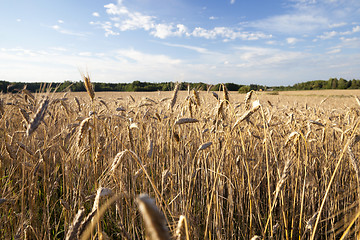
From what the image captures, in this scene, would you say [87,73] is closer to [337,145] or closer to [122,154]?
[122,154]

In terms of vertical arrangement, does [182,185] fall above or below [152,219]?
below

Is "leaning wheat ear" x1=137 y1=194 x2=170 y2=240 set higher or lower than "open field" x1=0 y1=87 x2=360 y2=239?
higher

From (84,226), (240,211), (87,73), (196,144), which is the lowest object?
(240,211)

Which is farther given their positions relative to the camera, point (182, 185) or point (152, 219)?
point (182, 185)

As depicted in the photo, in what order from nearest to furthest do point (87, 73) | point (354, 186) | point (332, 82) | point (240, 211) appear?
point (87, 73) < point (240, 211) < point (354, 186) < point (332, 82)

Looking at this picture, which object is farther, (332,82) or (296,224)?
(332,82)

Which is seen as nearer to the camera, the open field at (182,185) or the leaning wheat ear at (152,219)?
the leaning wheat ear at (152,219)

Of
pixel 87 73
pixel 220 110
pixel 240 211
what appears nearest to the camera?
pixel 87 73

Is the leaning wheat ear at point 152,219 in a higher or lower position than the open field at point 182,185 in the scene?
higher

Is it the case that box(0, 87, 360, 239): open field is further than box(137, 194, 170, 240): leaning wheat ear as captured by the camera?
Yes

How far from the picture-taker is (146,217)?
0.33 m

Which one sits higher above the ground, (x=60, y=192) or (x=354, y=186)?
(x=354, y=186)

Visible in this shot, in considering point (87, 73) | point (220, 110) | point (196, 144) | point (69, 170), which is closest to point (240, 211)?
point (220, 110)

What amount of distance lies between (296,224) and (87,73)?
7.41 feet
